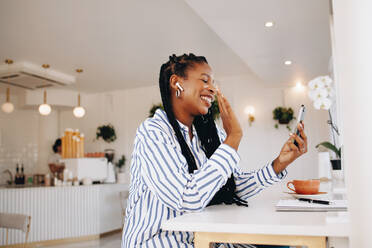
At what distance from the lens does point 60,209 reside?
5004 mm

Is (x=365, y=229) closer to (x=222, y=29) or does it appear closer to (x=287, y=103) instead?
(x=222, y=29)

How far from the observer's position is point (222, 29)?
11.9 ft

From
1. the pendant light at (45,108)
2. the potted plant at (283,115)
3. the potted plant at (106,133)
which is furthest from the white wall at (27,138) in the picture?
the potted plant at (283,115)

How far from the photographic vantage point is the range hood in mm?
5312

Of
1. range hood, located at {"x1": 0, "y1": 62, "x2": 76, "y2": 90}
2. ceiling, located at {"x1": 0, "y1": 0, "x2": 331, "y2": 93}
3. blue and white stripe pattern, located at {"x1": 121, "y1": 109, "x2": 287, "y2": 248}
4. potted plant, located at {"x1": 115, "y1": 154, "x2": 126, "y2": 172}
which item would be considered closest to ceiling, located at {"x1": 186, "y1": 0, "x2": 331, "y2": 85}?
ceiling, located at {"x1": 0, "y1": 0, "x2": 331, "y2": 93}

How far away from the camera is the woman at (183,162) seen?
99cm

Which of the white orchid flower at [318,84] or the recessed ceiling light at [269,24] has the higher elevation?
the recessed ceiling light at [269,24]

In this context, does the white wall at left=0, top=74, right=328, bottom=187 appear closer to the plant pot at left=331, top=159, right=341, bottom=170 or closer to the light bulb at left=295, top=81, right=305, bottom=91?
the light bulb at left=295, top=81, right=305, bottom=91

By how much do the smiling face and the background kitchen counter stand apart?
433 cm

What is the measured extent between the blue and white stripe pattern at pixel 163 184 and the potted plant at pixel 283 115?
5.24 m

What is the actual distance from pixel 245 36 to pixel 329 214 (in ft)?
10.5

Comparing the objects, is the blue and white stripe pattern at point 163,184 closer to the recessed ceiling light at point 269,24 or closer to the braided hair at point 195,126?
the braided hair at point 195,126

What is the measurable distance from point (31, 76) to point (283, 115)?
429 centimetres

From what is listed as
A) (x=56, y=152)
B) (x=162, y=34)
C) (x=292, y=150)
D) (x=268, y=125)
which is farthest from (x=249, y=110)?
(x=292, y=150)
